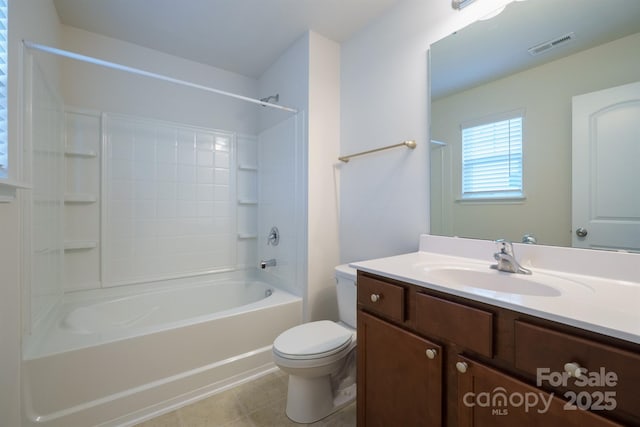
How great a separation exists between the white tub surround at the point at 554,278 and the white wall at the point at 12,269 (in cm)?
139

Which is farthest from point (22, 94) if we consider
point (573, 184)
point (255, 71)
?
Answer: point (573, 184)

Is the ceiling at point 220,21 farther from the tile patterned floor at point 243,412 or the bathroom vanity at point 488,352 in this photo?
the tile patterned floor at point 243,412

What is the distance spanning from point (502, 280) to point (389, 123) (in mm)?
1139

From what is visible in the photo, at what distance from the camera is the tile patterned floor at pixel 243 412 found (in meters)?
1.38

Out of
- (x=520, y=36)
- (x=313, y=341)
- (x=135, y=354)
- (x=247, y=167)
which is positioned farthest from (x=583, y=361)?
(x=247, y=167)

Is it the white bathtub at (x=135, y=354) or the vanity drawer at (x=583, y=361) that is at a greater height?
the vanity drawer at (x=583, y=361)

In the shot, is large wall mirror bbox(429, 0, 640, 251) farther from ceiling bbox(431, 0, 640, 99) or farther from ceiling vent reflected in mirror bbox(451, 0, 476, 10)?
ceiling vent reflected in mirror bbox(451, 0, 476, 10)

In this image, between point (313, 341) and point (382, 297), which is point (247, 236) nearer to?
point (313, 341)

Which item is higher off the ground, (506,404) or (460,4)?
(460,4)

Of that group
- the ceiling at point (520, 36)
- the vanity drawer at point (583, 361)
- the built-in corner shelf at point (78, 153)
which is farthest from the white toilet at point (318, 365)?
the built-in corner shelf at point (78, 153)

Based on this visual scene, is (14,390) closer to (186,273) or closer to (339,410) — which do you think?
(186,273)

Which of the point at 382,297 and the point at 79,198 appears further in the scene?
the point at 79,198

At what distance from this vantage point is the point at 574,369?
0.59 m

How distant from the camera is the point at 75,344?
4.31 ft
